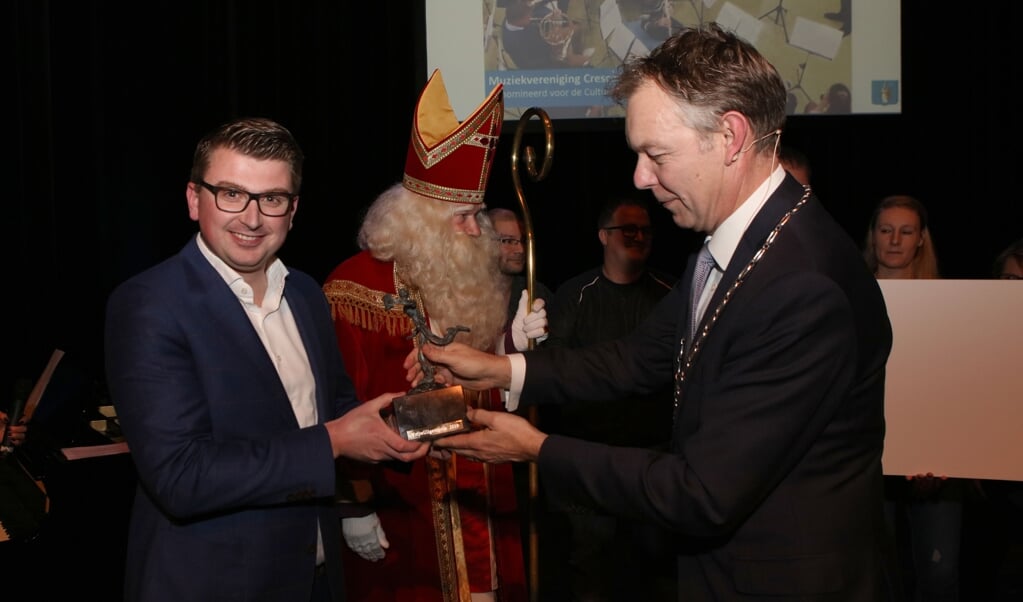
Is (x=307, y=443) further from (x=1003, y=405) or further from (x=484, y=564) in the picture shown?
(x=1003, y=405)

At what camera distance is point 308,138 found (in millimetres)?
5562

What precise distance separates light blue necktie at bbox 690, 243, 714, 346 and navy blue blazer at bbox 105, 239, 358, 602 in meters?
0.82

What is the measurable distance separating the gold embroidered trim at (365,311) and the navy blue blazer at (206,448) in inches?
43.1

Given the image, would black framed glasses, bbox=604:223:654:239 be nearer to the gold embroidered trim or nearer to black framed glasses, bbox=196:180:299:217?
the gold embroidered trim

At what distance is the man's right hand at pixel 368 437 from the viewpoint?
1.95 m

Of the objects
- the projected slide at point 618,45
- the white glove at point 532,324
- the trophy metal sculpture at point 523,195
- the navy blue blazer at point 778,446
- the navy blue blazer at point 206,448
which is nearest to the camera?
the navy blue blazer at point 778,446

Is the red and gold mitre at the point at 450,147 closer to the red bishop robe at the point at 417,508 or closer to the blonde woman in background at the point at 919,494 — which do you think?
the red bishop robe at the point at 417,508

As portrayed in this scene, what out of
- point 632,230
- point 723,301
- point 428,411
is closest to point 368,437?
point 428,411

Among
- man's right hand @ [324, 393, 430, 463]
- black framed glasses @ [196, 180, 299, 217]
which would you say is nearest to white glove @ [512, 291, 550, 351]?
man's right hand @ [324, 393, 430, 463]

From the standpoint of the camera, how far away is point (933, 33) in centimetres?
596

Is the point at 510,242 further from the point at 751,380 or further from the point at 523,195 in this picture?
the point at 751,380

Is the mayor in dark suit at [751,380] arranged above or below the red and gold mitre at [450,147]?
below

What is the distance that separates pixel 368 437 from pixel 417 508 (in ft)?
3.66

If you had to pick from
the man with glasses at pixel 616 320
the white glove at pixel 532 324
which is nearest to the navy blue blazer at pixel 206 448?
the white glove at pixel 532 324
